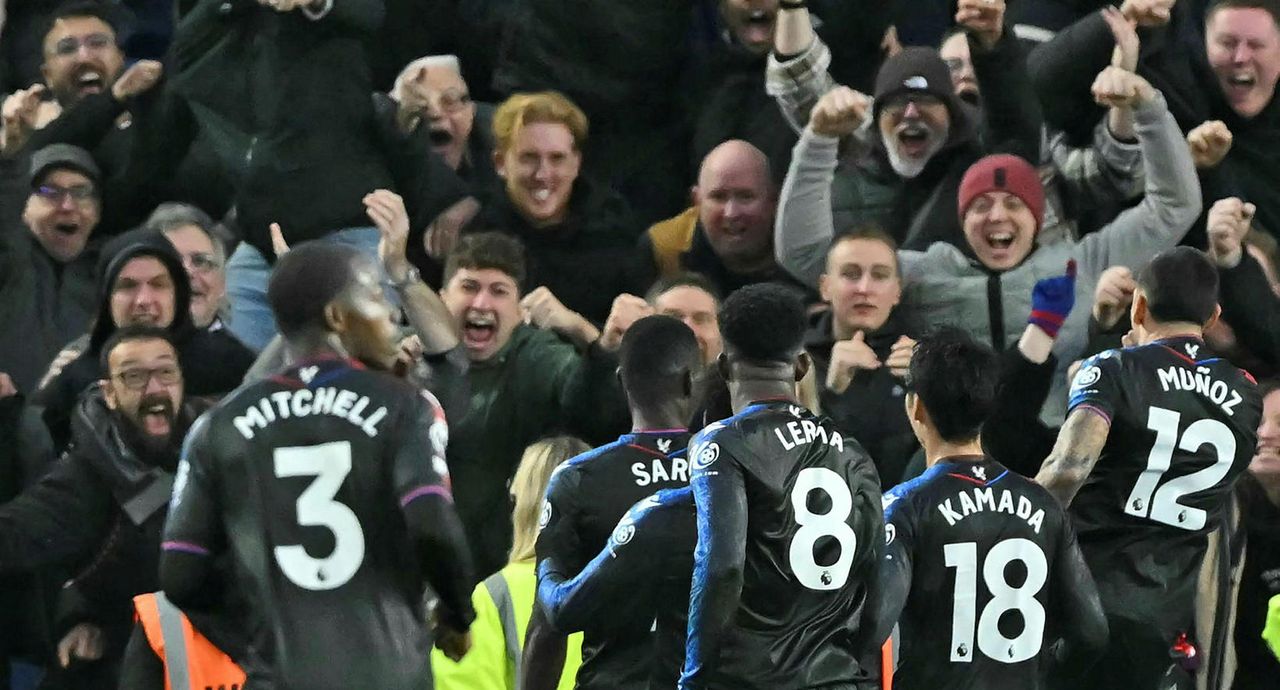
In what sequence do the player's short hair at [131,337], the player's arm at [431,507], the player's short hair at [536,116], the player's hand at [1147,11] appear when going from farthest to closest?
the player's short hair at [536,116] < the player's hand at [1147,11] < the player's short hair at [131,337] < the player's arm at [431,507]

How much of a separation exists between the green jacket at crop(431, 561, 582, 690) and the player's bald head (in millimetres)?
2597

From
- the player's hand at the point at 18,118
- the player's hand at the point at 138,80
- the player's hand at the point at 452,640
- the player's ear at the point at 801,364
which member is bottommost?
the player's hand at the point at 452,640

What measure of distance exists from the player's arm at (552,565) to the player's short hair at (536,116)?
314 cm

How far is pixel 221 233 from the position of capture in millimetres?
10211

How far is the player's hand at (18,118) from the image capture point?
32.0ft

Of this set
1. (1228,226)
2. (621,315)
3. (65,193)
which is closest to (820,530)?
(621,315)

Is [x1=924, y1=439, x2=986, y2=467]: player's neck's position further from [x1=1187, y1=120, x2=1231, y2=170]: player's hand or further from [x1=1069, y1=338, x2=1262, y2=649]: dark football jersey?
[x1=1187, y1=120, x2=1231, y2=170]: player's hand

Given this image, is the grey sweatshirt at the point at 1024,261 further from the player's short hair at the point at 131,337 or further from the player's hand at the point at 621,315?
the player's short hair at the point at 131,337

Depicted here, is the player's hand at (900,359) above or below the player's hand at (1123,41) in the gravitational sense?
below

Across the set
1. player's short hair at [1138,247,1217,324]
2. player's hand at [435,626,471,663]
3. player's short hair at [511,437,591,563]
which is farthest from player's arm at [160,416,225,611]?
player's short hair at [1138,247,1217,324]

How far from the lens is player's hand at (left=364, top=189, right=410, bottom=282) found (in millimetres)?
9086

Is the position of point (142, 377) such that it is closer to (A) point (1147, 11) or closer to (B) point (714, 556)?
(B) point (714, 556)

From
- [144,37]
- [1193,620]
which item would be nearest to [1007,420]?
[1193,620]

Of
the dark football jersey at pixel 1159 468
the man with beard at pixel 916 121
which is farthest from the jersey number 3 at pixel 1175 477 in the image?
the man with beard at pixel 916 121
